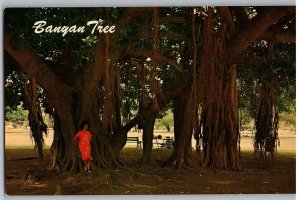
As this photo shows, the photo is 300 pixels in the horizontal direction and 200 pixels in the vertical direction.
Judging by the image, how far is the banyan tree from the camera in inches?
208

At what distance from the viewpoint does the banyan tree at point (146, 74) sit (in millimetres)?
5279

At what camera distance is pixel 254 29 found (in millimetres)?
5320

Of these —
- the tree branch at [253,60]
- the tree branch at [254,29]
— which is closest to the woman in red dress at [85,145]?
the tree branch at [254,29]

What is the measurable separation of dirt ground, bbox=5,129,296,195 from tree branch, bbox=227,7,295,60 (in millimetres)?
865

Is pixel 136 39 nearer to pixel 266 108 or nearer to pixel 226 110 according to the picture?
pixel 226 110

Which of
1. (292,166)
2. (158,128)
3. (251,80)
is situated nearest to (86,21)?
(158,128)

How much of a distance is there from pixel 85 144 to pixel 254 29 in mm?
1801

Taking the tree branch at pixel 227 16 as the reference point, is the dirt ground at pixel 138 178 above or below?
below

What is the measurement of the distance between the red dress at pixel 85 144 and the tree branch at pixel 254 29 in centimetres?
146

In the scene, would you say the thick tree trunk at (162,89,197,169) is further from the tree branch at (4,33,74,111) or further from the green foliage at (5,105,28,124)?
the green foliage at (5,105,28,124)

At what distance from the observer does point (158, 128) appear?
18.6 ft

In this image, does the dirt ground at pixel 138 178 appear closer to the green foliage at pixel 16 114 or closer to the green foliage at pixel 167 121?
the green foliage at pixel 16 114

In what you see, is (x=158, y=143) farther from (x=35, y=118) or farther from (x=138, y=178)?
(x=35, y=118)

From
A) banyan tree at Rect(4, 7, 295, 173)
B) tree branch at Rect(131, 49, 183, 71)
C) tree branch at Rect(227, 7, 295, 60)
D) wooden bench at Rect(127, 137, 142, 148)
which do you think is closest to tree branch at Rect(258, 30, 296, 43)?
banyan tree at Rect(4, 7, 295, 173)
